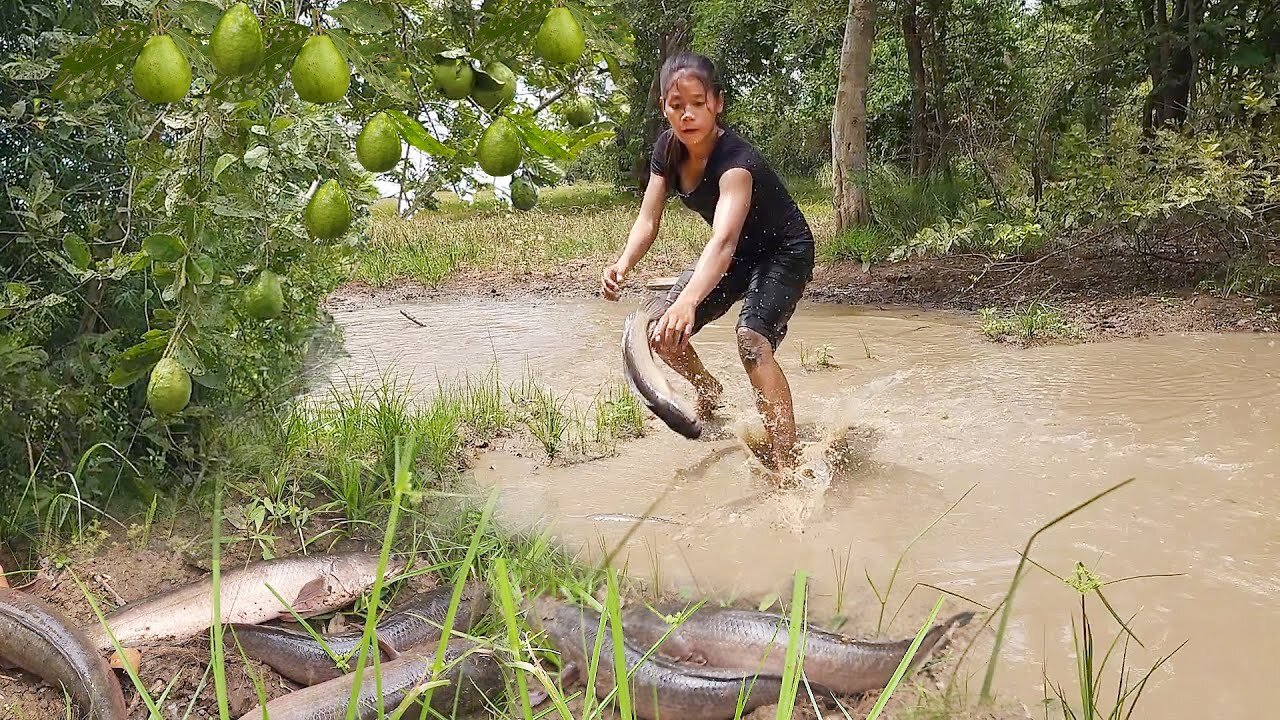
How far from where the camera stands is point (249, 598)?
299cm

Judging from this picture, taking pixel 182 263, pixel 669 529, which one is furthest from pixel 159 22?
pixel 669 529

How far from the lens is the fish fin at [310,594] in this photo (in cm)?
298

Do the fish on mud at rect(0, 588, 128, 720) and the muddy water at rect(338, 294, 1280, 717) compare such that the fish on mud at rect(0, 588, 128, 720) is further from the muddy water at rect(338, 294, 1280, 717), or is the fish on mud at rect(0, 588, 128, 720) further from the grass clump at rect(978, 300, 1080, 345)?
the grass clump at rect(978, 300, 1080, 345)

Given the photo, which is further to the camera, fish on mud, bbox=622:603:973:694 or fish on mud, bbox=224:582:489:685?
fish on mud, bbox=224:582:489:685

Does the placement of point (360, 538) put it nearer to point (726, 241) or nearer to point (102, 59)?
point (726, 241)

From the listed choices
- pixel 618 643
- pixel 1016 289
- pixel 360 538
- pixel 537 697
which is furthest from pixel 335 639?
pixel 1016 289

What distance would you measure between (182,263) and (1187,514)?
3605 mm

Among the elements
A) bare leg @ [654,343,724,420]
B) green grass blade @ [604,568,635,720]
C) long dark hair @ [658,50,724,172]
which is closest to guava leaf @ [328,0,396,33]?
green grass blade @ [604,568,635,720]

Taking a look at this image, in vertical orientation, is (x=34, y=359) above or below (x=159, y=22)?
below

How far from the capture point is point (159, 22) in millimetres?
1357

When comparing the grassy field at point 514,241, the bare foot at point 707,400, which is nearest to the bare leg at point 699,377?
the bare foot at point 707,400

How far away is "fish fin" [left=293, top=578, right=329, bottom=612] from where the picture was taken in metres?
2.98

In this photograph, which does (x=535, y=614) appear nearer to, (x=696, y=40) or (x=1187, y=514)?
(x=1187, y=514)

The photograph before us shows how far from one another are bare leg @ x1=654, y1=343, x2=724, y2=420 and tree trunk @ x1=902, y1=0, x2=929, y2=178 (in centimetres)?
800
